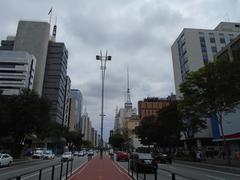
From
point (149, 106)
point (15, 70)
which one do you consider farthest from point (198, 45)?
point (149, 106)

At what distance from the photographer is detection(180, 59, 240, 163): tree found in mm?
29953

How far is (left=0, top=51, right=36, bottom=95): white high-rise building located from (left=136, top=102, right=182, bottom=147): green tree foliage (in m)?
52.6

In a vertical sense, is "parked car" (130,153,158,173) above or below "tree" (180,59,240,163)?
below

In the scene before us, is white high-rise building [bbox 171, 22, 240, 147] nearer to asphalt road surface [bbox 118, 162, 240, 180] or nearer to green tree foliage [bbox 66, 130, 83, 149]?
green tree foliage [bbox 66, 130, 83, 149]

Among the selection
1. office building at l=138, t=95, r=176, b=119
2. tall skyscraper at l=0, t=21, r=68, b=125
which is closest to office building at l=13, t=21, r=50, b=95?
tall skyscraper at l=0, t=21, r=68, b=125

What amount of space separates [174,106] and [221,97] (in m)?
23.9

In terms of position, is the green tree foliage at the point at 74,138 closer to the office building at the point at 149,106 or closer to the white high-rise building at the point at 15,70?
the white high-rise building at the point at 15,70

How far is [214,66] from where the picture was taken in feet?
103

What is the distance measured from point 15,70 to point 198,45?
228 ft

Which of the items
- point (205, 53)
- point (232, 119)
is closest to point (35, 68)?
point (205, 53)

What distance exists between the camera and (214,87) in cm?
3130

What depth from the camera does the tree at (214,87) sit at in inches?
1179

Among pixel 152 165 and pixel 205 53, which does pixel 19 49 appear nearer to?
pixel 205 53

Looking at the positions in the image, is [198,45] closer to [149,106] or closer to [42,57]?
[42,57]
